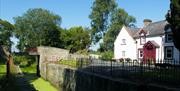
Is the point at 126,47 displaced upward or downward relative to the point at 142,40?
downward

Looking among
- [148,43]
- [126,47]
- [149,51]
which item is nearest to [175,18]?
[148,43]

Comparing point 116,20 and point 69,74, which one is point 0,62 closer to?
point 69,74

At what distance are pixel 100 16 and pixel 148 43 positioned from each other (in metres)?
27.0

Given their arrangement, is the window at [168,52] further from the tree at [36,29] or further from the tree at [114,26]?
the tree at [36,29]

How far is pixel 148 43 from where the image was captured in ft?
153

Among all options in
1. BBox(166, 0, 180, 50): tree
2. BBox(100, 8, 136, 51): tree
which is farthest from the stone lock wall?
BBox(100, 8, 136, 51): tree

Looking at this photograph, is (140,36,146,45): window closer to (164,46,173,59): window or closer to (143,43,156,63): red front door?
(143,43,156,63): red front door

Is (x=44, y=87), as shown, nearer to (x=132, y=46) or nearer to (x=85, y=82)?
(x=85, y=82)

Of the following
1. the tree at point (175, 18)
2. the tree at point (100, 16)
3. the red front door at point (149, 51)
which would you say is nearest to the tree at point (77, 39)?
the tree at point (100, 16)

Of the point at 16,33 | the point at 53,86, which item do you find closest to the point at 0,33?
the point at 16,33

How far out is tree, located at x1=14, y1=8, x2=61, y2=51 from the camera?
83.1m

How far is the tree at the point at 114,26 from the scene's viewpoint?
71.7 m

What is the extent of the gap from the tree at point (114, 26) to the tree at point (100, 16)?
5.03 feet

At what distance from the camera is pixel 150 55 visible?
46.3 meters
